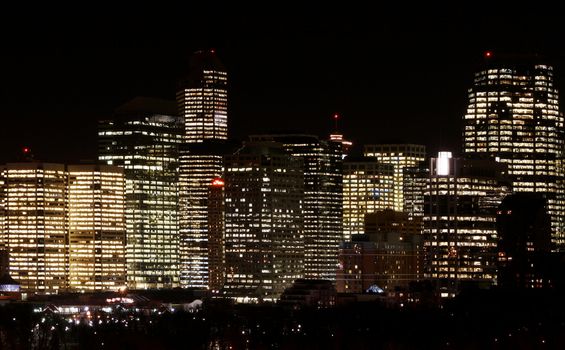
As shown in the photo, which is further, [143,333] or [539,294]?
[539,294]

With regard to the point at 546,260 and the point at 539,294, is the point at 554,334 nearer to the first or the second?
the point at 539,294

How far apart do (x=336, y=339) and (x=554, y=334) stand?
1731 cm

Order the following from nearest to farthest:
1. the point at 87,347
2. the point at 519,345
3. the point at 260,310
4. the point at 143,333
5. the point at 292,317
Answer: the point at 519,345, the point at 87,347, the point at 143,333, the point at 292,317, the point at 260,310

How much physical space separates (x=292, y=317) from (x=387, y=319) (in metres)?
14.5

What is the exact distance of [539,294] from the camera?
174m

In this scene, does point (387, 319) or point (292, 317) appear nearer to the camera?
point (387, 319)

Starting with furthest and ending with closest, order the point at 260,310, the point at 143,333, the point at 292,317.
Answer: the point at 260,310 < the point at 292,317 < the point at 143,333

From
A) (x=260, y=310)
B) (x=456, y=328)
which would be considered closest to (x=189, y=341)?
(x=456, y=328)

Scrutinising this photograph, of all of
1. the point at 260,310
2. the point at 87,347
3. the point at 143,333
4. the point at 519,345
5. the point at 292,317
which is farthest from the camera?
the point at 260,310

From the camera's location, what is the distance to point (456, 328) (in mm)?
145125

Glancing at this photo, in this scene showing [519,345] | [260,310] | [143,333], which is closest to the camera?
[519,345]

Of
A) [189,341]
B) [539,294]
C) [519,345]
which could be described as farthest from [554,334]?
[539,294]

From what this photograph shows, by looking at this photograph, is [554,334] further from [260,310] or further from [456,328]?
[260,310]

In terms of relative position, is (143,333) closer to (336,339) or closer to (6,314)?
(336,339)
